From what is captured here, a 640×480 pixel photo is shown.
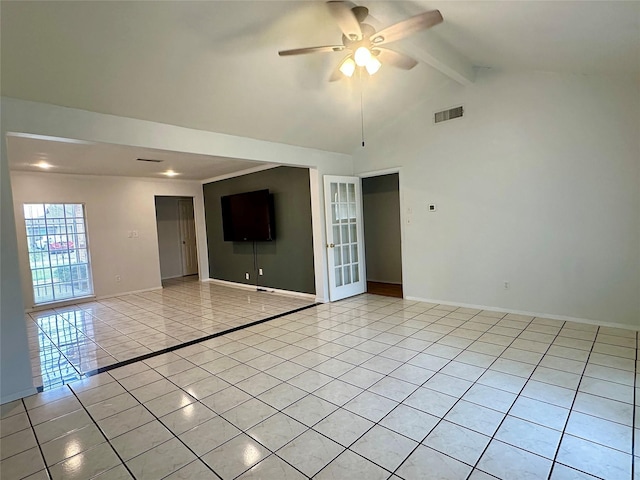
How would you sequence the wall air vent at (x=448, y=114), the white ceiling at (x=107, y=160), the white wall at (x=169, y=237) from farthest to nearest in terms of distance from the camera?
the white wall at (x=169, y=237), the wall air vent at (x=448, y=114), the white ceiling at (x=107, y=160)

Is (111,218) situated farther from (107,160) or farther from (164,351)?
(164,351)

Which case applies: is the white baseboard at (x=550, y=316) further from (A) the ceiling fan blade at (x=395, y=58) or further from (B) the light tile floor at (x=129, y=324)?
(A) the ceiling fan blade at (x=395, y=58)

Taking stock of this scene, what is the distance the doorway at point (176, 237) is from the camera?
9172mm

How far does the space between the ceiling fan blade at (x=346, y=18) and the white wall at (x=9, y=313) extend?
2.88 metres

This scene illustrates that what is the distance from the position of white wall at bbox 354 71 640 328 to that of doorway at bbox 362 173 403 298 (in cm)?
134

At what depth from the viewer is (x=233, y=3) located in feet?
8.05

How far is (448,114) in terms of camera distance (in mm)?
4723

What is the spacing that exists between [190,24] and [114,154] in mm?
3034

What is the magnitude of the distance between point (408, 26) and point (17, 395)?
431 cm

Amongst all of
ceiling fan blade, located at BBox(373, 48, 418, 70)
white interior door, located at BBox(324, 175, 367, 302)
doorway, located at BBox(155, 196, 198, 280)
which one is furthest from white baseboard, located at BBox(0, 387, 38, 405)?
doorway, located at BBox(155, 196, 198, 280)

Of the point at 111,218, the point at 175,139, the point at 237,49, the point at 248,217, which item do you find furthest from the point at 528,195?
the point at 111,218

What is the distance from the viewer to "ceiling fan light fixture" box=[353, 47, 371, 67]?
260 cm

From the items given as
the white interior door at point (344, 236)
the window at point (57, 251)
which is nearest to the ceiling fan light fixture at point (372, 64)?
the white interior door at point (344, 236)

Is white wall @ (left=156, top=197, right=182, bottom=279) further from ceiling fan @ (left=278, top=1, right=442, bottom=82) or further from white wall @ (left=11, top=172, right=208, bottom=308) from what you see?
ceiling fan @ (left=278, top=1, right=442, bottom=82)
